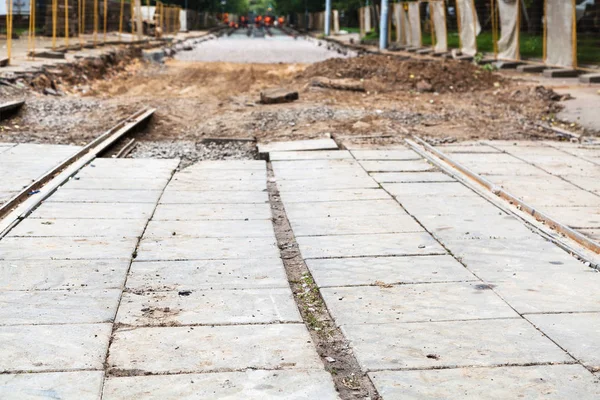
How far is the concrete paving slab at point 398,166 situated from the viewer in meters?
9.02

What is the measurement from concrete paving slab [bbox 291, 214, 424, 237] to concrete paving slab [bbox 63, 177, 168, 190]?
6.32 ft

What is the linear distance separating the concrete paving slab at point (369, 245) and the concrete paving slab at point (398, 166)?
9.31ft

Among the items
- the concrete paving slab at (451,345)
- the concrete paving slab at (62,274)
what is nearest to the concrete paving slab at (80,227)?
the concrete paving slab at (62,274)

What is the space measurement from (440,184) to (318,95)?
26.9 ft

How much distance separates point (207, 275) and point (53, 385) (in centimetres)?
178

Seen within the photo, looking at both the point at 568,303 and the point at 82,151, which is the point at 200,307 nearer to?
the point at 568,303

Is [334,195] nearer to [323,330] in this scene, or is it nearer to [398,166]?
[398,166]

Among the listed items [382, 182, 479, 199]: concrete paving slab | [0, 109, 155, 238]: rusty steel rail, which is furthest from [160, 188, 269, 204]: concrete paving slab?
A: [382, 182, 479, 199]: concrete paving slab

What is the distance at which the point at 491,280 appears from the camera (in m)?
5.11

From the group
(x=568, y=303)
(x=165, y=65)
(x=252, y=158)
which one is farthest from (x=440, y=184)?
(x=165, y=65)

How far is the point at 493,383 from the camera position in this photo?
3.58 metres

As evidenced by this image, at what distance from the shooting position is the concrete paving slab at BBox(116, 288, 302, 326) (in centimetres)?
434

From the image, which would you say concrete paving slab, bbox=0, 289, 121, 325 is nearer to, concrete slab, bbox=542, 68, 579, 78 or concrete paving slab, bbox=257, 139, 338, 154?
concrete paving slab, bbox=257, 139, 338, 154

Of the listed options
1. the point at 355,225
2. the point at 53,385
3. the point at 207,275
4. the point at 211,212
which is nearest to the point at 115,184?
the point at 211,212
